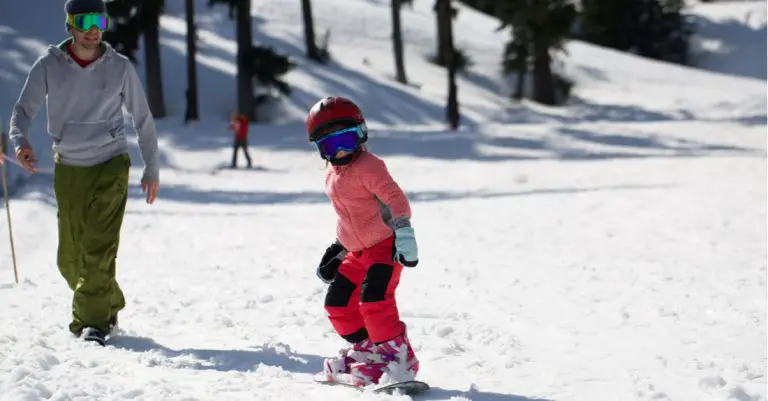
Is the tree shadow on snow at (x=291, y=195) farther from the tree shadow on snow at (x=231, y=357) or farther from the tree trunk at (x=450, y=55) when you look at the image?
the tree trunk at (x=450, y=55)

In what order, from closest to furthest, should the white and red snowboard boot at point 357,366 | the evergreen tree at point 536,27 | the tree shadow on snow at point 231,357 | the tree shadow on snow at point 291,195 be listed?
1. the white and red snowboard boot at point 357,366
2. the tree shadow on snow at point 231,357
3. the tree shadow on snow at point 291,195
4. the evergreen tree at point 536,27

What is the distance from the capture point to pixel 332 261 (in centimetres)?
565

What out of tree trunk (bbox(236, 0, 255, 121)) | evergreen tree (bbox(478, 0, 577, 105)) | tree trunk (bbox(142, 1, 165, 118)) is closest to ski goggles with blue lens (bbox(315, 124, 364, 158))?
tree trunk (bbox(236, 0, 255, 121))

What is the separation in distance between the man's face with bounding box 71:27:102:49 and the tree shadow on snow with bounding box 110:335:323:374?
1798 millimetres

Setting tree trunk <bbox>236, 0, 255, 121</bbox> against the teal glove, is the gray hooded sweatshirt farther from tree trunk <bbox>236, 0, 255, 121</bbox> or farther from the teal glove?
tree trunk <bbox>236, 0, 255, 121</bbox>

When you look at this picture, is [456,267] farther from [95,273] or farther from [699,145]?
[699,145]

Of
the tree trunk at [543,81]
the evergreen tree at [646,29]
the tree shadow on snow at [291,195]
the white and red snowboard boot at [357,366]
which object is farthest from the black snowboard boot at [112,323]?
the evergreen tree at [646,29]

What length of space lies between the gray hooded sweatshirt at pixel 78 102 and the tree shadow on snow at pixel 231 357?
1.15 m

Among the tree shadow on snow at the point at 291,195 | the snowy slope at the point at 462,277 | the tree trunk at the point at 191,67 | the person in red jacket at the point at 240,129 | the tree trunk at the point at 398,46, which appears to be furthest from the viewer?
the tree trunk at the point at 398,46

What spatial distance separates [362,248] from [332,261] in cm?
33

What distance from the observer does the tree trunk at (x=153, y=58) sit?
105 feet

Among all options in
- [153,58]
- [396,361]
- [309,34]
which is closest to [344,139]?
[396,361]

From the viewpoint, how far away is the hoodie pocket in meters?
6.44

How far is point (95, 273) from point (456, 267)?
4.35 metres
